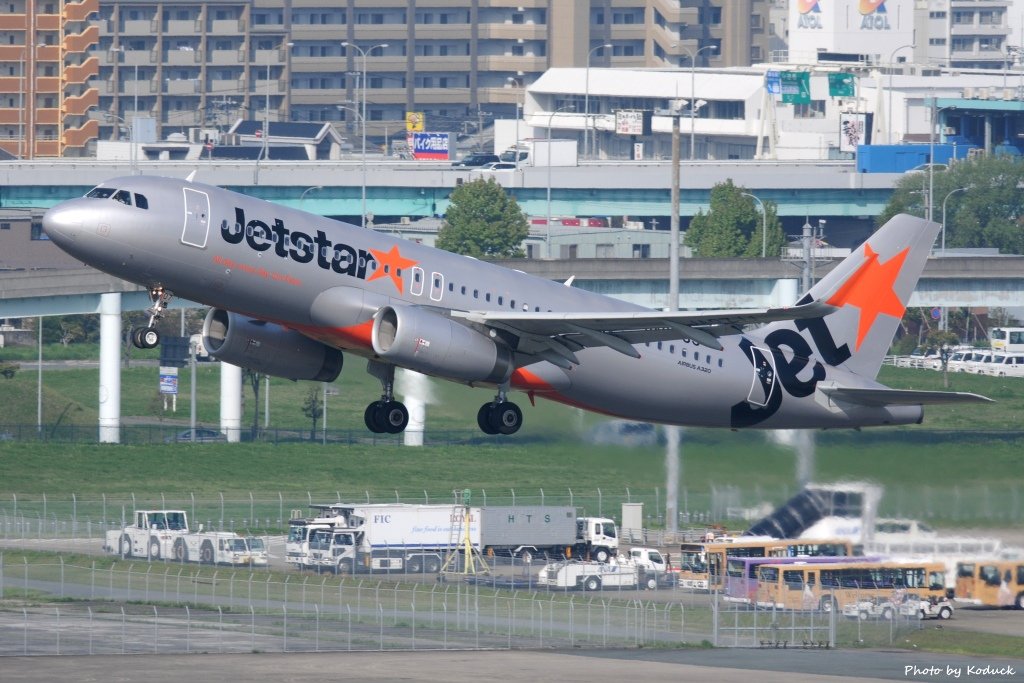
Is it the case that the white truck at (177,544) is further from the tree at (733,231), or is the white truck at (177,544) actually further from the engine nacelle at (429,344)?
the tree at (733,231)

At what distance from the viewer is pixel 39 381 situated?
384 ft

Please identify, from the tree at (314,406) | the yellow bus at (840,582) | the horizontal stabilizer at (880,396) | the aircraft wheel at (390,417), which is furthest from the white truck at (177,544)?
the tree at (314,406)

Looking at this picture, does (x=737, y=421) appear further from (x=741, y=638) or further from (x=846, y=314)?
(x=741, y=638)

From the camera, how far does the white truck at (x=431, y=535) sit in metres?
73.9

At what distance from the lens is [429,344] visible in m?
49.6

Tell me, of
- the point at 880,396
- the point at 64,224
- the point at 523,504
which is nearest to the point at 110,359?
the point at 523,504

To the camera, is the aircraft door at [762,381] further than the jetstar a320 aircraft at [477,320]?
Yes

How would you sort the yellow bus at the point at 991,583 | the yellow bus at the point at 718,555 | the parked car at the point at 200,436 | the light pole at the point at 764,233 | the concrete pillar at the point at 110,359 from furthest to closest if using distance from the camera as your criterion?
the light pole at the point at 764,233 → the concrete pillar at the point at 110,359 → the parked car at the point at 200,436 → the yellow bus at the point at 718,555 → the yellow bus at the point at 991,583

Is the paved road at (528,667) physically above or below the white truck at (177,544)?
below

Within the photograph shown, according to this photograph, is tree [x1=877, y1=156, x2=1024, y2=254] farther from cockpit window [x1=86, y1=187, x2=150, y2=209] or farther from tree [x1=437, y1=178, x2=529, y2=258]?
cockpit window [x1=86, y1=187, x2=150, y2=209]

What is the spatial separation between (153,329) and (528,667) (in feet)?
58.5

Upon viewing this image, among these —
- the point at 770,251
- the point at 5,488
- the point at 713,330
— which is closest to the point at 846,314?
the point at 713,330

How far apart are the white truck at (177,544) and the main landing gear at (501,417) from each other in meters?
23.7

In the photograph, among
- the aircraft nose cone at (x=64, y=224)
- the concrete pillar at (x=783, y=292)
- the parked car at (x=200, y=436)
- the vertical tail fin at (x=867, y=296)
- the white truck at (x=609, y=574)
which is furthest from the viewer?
the concrete pillar at (x=783, y=292)
